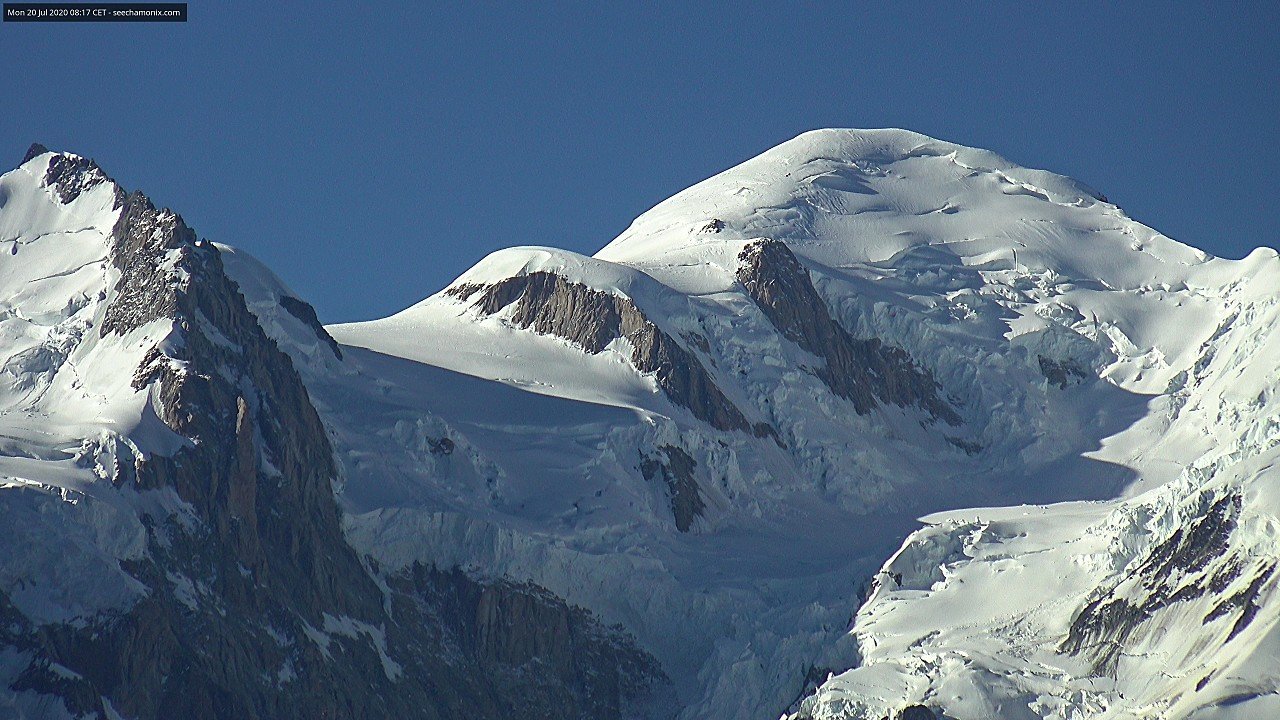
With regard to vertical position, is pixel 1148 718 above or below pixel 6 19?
below

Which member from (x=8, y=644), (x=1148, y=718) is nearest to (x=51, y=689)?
(x=8, y=644)

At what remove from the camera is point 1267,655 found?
644ft

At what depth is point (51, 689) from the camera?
198 m

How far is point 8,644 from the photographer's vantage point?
198375 mm

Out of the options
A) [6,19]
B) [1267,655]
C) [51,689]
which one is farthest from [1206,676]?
[6,19]

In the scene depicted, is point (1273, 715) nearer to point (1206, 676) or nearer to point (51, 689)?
point (1206, 676)

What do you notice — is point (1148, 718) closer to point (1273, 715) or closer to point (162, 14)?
point (1273, 715)

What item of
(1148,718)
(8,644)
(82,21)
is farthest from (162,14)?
(1148,718)

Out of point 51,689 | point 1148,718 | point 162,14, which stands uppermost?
point 162,14

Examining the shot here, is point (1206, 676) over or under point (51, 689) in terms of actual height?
under

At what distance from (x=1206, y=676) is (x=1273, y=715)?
8.13 m

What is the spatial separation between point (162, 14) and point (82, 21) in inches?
328

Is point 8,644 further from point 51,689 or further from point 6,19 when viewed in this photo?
point 6,19

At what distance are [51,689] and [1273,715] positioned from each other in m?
80.9
